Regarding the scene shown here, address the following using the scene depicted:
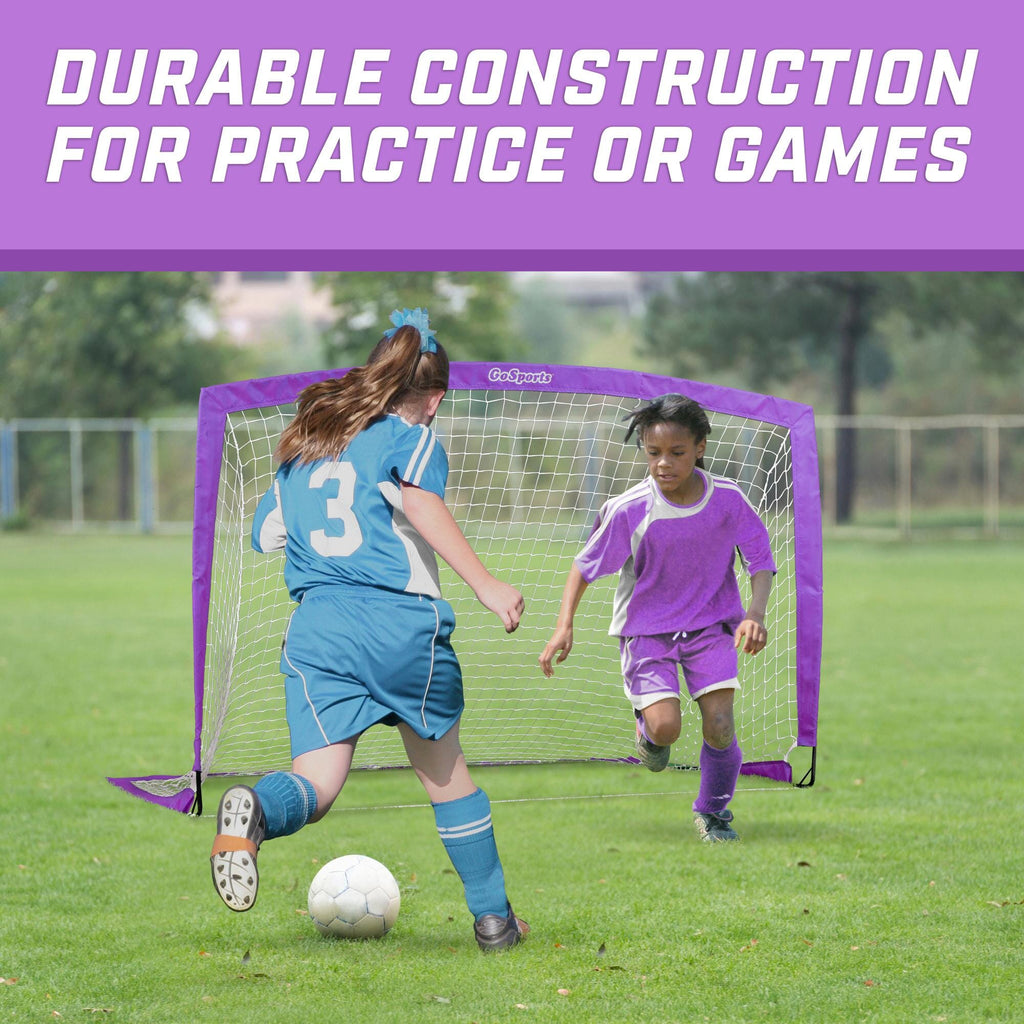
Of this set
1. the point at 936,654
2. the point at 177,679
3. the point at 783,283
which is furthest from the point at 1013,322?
A: the point at 177,679

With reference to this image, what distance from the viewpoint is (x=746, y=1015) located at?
421 cm

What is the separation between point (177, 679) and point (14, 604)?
5783 millimetres

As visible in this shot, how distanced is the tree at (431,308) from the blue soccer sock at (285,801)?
94.5 feet

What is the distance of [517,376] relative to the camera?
5699 millimetres

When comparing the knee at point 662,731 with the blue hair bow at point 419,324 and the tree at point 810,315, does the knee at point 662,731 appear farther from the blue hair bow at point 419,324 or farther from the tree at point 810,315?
the tree at point 810,315

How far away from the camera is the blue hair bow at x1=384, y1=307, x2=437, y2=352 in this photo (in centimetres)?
466

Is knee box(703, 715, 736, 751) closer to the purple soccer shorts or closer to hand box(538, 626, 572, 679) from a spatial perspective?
the purple soccer shorts

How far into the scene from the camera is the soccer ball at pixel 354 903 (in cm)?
499

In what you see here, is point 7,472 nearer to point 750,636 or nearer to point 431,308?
point 431,308

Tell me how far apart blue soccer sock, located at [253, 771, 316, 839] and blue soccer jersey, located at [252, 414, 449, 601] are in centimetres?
58

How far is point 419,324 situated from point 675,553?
67.2 inches

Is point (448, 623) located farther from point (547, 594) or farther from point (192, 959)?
point (547, 594)

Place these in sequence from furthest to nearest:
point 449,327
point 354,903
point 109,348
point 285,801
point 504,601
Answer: point 109,348, point 449,327, point 354,903, point 504,601, point 285,801

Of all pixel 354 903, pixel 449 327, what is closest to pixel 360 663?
pixel 354 903
